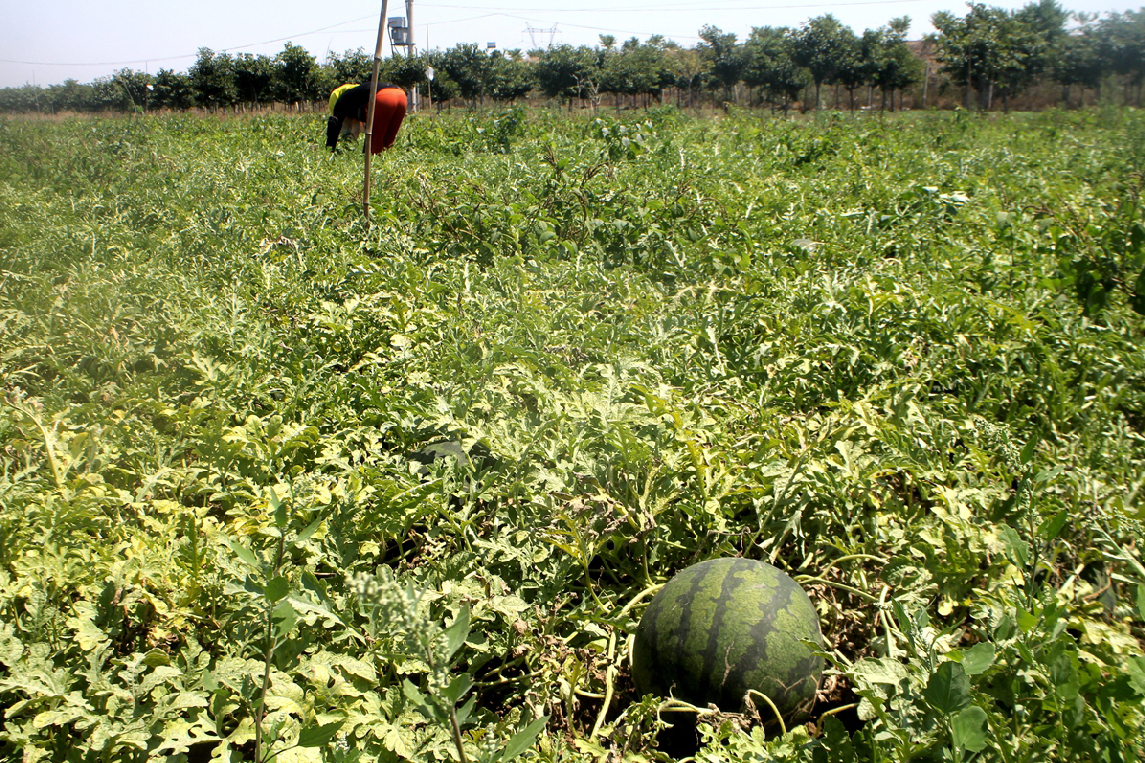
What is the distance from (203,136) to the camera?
16219mm

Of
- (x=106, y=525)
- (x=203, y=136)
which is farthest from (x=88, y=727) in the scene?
(x=203, y=136)

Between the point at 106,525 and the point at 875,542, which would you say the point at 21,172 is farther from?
the point at 875,542

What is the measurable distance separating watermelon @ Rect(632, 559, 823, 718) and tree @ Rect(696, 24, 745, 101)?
5314cm

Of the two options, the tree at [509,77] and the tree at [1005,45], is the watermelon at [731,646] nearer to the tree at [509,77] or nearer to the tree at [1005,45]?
the tree at [1005,45]

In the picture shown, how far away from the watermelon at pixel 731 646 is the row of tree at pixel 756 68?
15030 mm

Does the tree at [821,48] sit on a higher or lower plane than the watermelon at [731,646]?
higher

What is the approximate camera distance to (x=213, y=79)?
40406mm

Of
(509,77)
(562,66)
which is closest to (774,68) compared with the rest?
(562,66)

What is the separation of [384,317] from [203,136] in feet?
49.7

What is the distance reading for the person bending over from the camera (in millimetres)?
9086

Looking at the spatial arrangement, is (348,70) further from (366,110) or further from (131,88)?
(366,110)

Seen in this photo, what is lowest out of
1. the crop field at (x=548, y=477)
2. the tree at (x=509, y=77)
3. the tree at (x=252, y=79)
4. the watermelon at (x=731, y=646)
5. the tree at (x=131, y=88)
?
the watermelon at (x=731, y=646)

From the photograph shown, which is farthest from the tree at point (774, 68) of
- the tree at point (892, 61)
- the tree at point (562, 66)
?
the tree at point (562, 66)

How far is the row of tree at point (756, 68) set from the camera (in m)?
23.5
